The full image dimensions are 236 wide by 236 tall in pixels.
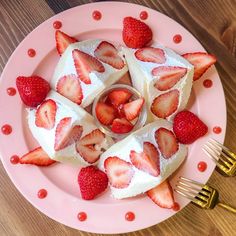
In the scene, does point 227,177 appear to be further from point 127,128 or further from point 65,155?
point 65,155

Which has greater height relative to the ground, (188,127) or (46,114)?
(46,114)

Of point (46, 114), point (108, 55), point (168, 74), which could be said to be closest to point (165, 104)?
point (168, 74)

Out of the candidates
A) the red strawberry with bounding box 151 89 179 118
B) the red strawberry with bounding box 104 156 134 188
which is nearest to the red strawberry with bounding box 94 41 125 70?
the red strawberry with bounding box 151 89 179 118

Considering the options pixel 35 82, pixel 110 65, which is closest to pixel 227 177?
pixel 110 65

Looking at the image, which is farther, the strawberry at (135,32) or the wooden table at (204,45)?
the wooden table at (204,45)

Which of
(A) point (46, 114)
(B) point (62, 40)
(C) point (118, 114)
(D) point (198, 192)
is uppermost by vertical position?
(B) point (62, 40)

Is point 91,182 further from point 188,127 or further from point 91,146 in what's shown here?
point 188,127

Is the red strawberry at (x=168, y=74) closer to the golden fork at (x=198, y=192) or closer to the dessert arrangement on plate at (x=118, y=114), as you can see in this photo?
the dessert arrangement on plate at (x=118, y=114)

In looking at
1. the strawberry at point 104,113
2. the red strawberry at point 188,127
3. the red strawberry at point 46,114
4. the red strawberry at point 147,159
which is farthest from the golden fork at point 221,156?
the red strawberry at point 46,114
